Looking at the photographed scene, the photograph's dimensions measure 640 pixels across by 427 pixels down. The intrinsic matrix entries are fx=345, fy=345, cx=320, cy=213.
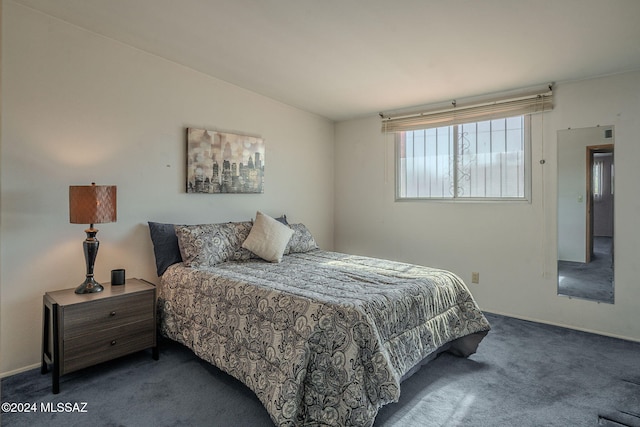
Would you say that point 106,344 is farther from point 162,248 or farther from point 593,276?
point 593,276

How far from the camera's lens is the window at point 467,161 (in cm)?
358

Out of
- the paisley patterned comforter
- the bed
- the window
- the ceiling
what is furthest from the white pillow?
the window

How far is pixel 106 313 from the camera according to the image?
91.2 inches

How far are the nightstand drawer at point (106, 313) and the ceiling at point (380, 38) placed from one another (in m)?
1.96

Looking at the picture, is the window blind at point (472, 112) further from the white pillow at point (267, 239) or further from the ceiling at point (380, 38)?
the white pillow at point (267, 239)

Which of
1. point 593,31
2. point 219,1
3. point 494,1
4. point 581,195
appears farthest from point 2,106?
point 581,195

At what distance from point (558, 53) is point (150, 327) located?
3.72 m

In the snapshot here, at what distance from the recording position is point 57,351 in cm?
211

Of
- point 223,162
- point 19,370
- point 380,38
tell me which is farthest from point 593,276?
point 19,370

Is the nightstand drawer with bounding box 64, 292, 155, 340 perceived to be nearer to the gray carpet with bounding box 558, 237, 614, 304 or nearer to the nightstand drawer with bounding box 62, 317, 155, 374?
the nightstand drawer with bounding box 62, 317, 155, 374

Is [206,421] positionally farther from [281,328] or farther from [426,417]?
[426,417]

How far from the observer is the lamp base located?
7.78 ft

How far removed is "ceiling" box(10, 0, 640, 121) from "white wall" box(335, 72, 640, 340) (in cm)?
40

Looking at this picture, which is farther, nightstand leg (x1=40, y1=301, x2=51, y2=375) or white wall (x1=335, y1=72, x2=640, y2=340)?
white wall (x1=335, y1=72, x2=640, y2=340)
